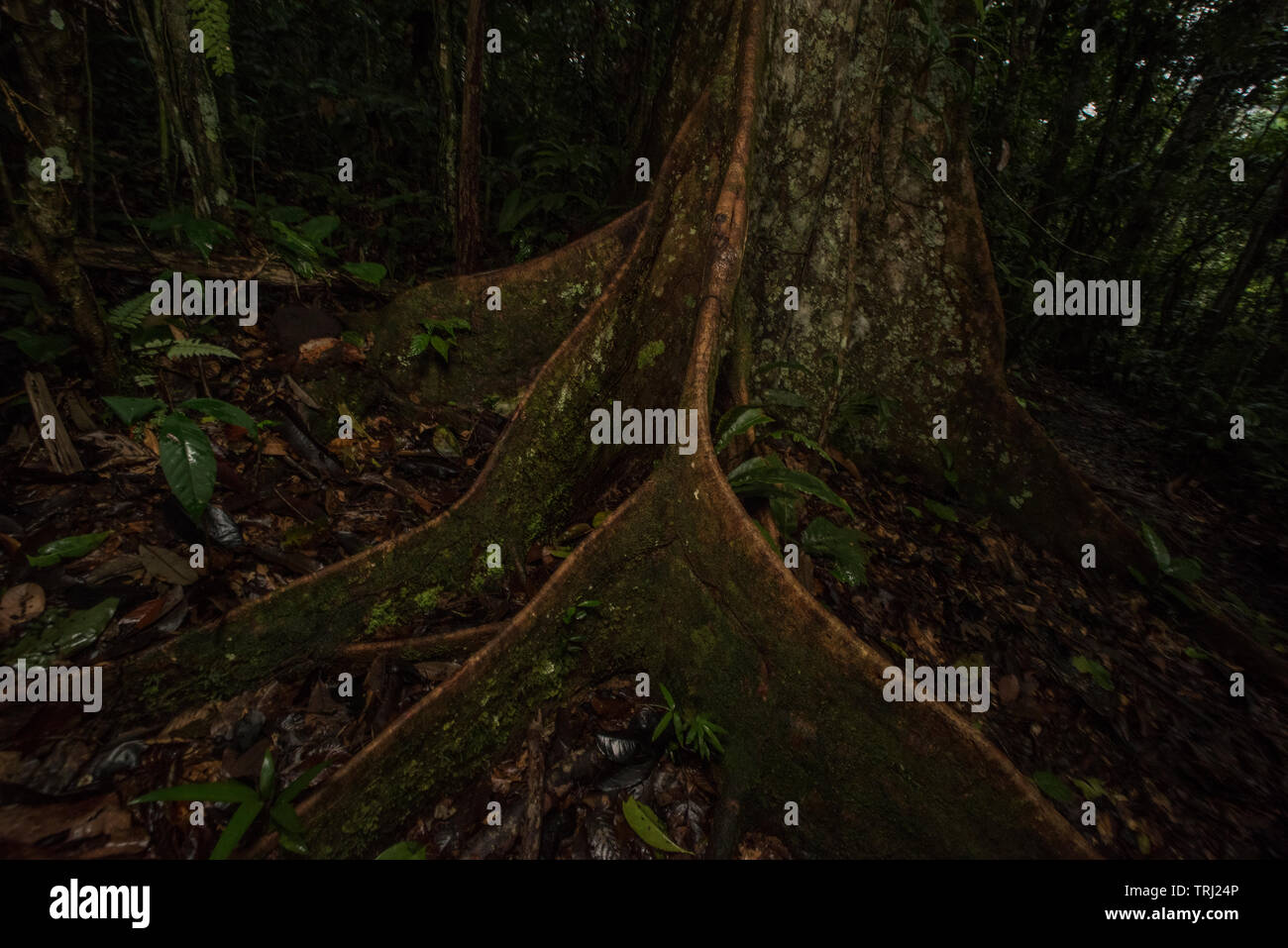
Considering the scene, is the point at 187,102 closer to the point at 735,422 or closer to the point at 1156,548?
the point at 735,422

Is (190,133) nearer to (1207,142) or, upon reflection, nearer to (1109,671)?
(1109,671)

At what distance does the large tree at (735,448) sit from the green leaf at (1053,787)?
0.94m

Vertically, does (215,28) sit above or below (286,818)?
above

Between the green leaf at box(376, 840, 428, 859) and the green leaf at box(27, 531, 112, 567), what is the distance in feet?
5.47

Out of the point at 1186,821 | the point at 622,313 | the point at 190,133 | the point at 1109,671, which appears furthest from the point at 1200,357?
the point at 190,133

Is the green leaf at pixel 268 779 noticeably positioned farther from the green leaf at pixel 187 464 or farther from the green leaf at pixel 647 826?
the green leaf at pixel 647 826

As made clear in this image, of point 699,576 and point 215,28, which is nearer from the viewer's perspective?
point 699,576

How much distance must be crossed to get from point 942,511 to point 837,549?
4.68 feet

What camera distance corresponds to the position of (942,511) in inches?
154

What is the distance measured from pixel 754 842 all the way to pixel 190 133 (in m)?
4.94

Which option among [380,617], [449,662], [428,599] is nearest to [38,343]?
[380,617]

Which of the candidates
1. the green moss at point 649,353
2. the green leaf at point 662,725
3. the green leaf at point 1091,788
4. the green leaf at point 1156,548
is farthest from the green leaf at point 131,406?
the green leaf at point 1156,548

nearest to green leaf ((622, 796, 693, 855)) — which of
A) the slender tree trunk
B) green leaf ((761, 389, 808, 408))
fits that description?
green leaf ((761, 389, 808, 408))

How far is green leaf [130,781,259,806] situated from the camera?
161 cm
